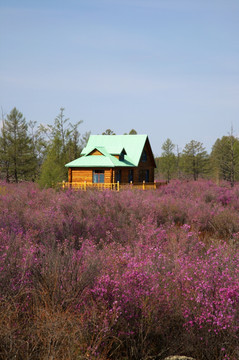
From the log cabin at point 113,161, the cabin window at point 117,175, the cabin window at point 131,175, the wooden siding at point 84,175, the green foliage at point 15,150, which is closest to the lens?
the wooden siding at point 84,175

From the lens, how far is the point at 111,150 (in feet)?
105

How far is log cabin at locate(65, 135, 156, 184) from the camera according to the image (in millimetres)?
29844

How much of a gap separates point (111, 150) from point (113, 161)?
220cm

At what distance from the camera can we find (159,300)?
3971 millimetres

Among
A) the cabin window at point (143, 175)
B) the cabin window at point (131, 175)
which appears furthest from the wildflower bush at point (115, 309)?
the cabin window at point (143, 175)

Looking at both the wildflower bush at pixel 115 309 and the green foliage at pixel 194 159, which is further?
the green foliage at pixel 194 159

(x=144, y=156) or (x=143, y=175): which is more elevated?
(x=144, y=156)

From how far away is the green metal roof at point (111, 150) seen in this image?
98.0 ft

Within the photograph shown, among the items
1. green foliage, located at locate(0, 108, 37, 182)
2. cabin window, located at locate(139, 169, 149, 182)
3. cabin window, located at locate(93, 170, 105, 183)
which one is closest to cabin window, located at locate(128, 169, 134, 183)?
cabin window, located at locate(139, 169, 149, 182)

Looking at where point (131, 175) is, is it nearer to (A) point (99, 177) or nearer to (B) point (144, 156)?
(B) point (144, 156)

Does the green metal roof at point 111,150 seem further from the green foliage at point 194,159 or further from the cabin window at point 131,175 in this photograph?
the green foliage at point 194,159

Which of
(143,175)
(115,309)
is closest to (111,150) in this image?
(143,175)

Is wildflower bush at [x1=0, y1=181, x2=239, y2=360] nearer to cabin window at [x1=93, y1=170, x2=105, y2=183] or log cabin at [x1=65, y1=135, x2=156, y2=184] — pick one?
log cabin at [x1=65, y1=135, x2=156, y2=184]

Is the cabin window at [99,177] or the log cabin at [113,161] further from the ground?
the log cabin at [113,161]
